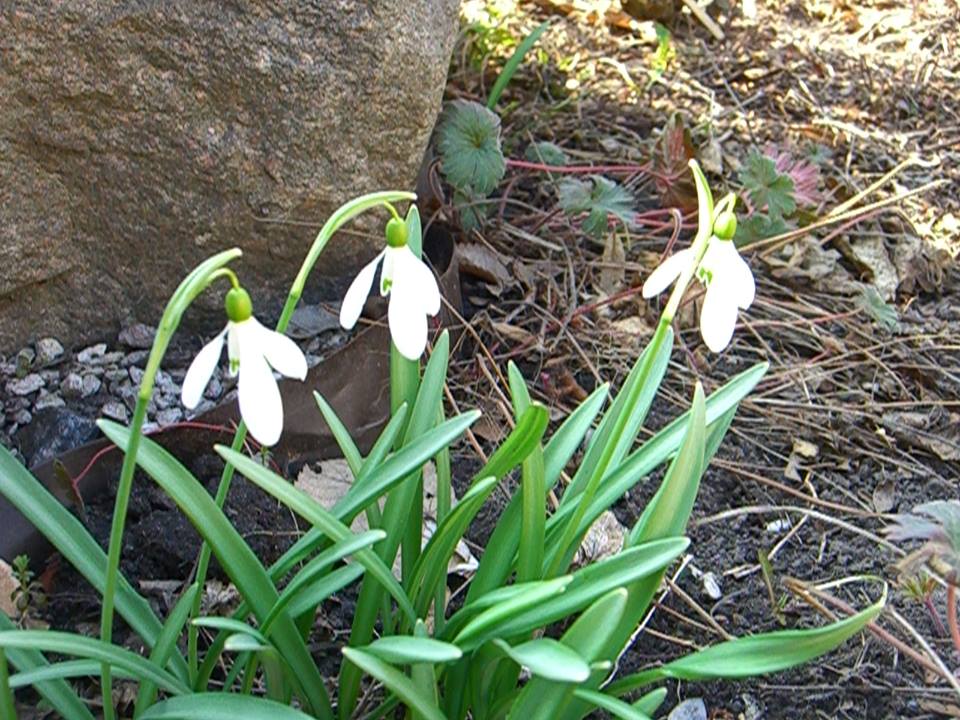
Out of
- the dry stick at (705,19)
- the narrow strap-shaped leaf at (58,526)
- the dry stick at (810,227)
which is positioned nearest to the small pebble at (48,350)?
the narrow strap-shaped leaf at (58,526)

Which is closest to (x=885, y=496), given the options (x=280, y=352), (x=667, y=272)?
(x=667, y=272)

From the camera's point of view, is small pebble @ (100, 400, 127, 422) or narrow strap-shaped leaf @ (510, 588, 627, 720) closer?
narrow strap-shaped leaf @ (510, 588, 627, 720)

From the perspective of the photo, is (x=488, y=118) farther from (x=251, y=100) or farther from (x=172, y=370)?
(x=172, y=370)

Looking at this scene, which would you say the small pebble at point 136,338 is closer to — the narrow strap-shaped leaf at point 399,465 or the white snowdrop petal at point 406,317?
the narrow strap-shaped leaf at point 399,465

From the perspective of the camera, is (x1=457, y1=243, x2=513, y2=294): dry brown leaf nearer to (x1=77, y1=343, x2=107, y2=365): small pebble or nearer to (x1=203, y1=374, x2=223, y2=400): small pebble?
(x1=203, y1=374, x2=223, y2=400): small pebble

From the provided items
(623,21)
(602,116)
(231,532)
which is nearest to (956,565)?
(231,532)

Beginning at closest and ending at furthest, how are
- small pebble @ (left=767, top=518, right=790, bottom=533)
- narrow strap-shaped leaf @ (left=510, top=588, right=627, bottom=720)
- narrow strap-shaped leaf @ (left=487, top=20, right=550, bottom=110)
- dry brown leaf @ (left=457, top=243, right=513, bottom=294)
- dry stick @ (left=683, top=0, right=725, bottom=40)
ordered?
narrow strap-shaped leaf @ (left=510, top=588, right=627, bottom=720)
small pebble @ (left=767, top=518, right=790, bottom=533)
dry brown leaf @ (left=457, top=243, right=513, bottom=294)
narrow strap-shaped leaf @ (left=487, top=20, right=550, bottom=110)
dry stick @ (left=683, top=0, right=725, bottom=40)

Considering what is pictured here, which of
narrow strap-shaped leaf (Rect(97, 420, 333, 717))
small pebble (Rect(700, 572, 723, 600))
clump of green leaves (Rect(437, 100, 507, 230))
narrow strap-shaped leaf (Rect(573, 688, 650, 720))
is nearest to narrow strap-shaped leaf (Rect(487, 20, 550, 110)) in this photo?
clump of green leaves (Rect(437, 100, 507, 230))

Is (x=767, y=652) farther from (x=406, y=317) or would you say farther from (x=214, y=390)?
(x=214, y=390)
